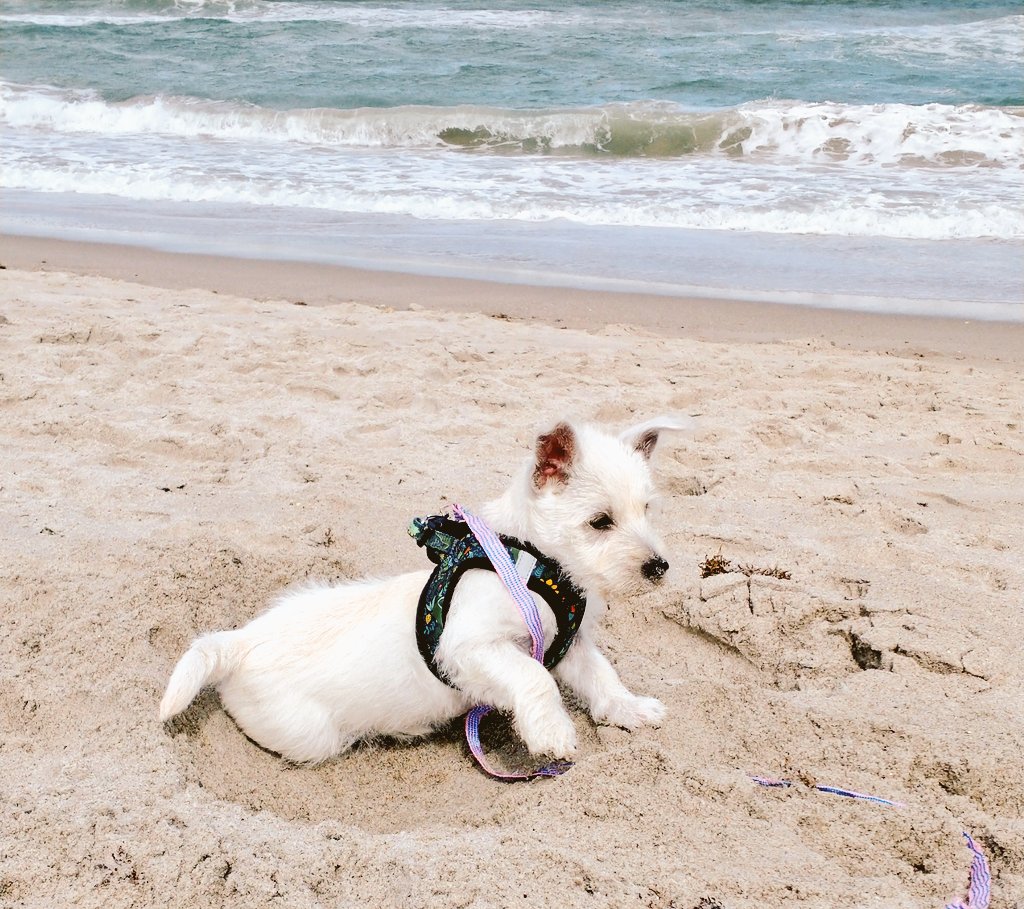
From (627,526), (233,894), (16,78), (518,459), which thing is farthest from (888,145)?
(16,78)

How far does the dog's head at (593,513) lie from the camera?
2922 mm

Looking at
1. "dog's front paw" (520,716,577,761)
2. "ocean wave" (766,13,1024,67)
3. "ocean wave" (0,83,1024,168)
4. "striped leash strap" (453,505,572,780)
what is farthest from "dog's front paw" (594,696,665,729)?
"ocean wave" (766,13,1024,67)

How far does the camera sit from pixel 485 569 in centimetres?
300

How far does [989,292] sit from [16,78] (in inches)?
819

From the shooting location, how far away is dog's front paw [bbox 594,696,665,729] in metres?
3.16

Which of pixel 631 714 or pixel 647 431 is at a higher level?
pixel 647 431

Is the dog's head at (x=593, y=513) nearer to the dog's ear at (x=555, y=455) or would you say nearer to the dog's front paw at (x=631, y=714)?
the dog's ear at (x=555, y=455)

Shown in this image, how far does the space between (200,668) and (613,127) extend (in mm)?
14268

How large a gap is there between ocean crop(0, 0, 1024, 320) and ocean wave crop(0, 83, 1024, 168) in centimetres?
5

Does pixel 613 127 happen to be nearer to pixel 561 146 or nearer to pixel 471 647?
pixel 561 146

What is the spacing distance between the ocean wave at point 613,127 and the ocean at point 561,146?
5 cm

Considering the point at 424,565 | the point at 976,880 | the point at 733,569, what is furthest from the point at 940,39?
the point at 976,880

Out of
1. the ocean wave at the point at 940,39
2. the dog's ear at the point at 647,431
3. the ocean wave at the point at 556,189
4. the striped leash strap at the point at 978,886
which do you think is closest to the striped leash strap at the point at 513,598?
the dog's ear at the point at 647,431

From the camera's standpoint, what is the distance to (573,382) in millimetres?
6332
